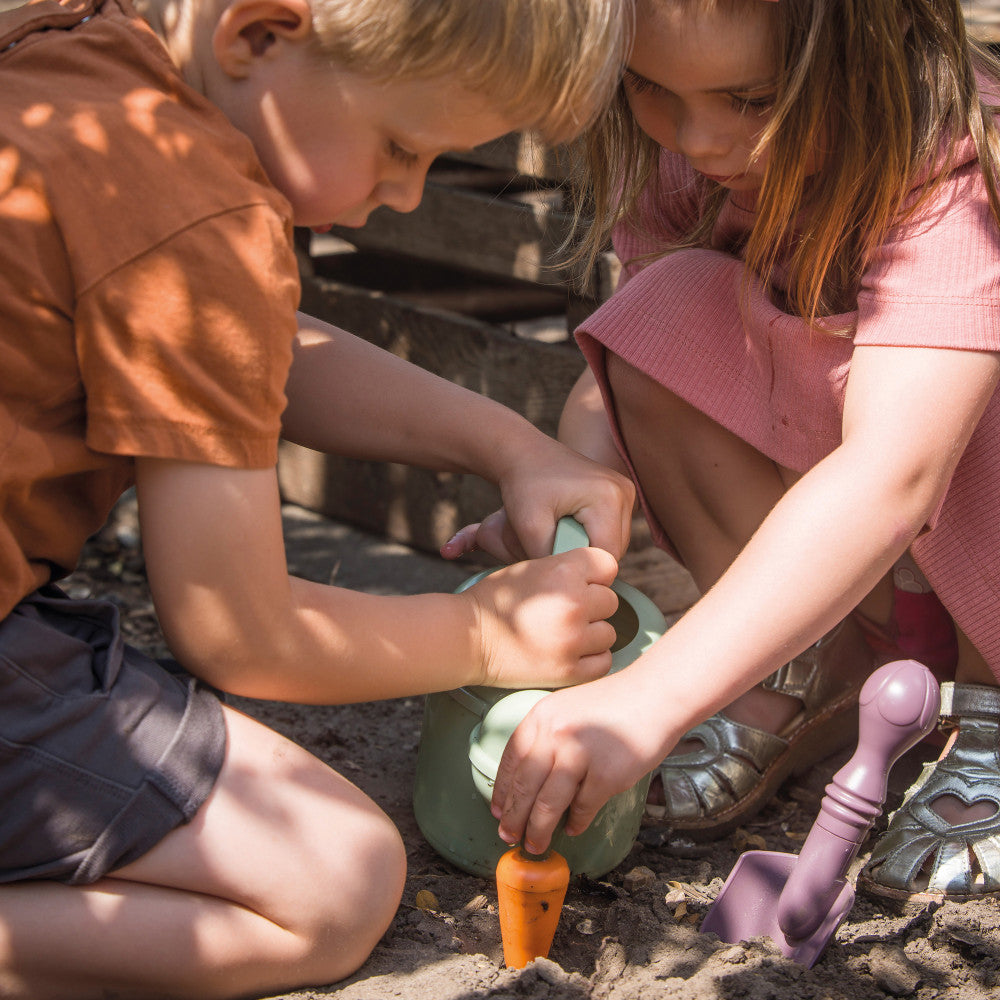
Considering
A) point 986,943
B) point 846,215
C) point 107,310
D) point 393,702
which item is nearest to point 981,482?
point 846,215

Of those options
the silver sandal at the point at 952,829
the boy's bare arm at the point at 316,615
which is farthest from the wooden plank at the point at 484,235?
the silver sandal at the point at 952,829

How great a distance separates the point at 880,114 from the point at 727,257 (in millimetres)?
396

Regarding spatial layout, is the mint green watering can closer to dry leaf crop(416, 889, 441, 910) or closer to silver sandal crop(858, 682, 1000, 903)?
dry leaf crop(416, 889, 441, 910)

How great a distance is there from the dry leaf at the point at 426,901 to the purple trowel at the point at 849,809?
1.30ft

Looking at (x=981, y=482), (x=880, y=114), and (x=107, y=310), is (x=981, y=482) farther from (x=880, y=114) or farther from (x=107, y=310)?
(x=107, y=310)

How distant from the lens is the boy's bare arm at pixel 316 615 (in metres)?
1.17

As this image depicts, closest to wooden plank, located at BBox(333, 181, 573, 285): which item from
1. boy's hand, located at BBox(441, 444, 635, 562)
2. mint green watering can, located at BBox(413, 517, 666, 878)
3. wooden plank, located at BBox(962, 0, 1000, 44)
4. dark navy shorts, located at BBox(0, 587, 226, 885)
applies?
boy's hand, located at BBox(441, 444, 635, 562)

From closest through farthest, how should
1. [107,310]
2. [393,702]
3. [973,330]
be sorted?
1. [107,310]
2. [973,330]
3. [393,702]

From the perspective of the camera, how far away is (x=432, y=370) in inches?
95.8

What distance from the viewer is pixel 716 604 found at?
132 centimetres

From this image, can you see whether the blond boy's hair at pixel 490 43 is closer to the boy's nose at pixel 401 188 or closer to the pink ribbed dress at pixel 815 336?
the boy's nose at pixel 401 188

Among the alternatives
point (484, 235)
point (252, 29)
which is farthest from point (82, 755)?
point (484, 235)

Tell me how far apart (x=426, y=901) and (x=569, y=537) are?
1.58 feet

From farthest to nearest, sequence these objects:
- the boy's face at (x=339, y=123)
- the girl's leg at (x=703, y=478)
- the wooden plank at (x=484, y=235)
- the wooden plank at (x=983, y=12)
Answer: the wooden plank at (x=983, y=12) → the wooden plank at (x=484, y=235) → the girl's leg at (x=703, y=478) → the boy's face at (x=339, y=123)
